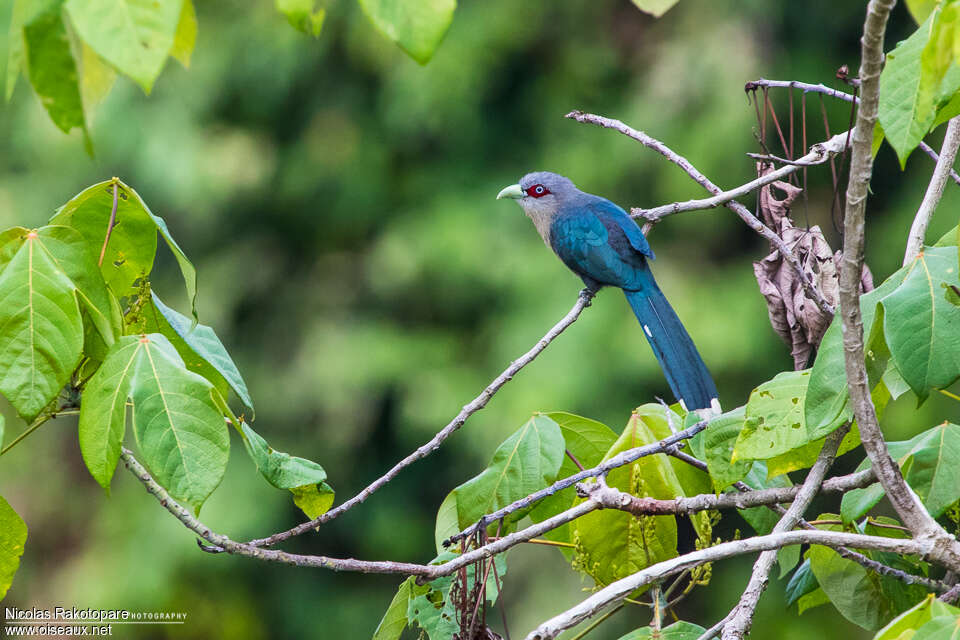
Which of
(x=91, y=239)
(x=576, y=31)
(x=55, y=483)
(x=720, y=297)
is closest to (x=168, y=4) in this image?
(x=91, y=239)

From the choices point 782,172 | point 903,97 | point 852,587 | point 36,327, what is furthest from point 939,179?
point 36,327

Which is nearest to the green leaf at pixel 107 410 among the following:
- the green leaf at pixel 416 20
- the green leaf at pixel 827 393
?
the green leaf at pixel 416 20

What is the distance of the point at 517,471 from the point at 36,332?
3.07 ft

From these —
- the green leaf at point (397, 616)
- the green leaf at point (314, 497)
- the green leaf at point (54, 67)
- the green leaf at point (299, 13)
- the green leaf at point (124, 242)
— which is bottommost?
the green leaf at point (397, 616)

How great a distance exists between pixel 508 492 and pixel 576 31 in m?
5.42

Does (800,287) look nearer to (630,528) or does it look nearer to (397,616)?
(630,528)

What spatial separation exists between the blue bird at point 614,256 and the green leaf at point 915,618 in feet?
5.75

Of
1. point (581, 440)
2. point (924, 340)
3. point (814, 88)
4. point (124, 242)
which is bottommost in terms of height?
point (581, 440)

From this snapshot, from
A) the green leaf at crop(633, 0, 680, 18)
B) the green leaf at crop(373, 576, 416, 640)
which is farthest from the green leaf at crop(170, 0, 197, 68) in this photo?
the green leaf at crop(373, 576, 416, 640)

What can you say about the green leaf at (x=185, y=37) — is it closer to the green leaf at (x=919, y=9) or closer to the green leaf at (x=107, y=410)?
the green leaf at (x=107, y=410)

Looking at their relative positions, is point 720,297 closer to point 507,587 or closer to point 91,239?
point 507,587

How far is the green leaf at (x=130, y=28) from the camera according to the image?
80cm

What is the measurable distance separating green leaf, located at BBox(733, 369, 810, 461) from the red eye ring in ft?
10.1

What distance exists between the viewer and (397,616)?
184 centimetres
